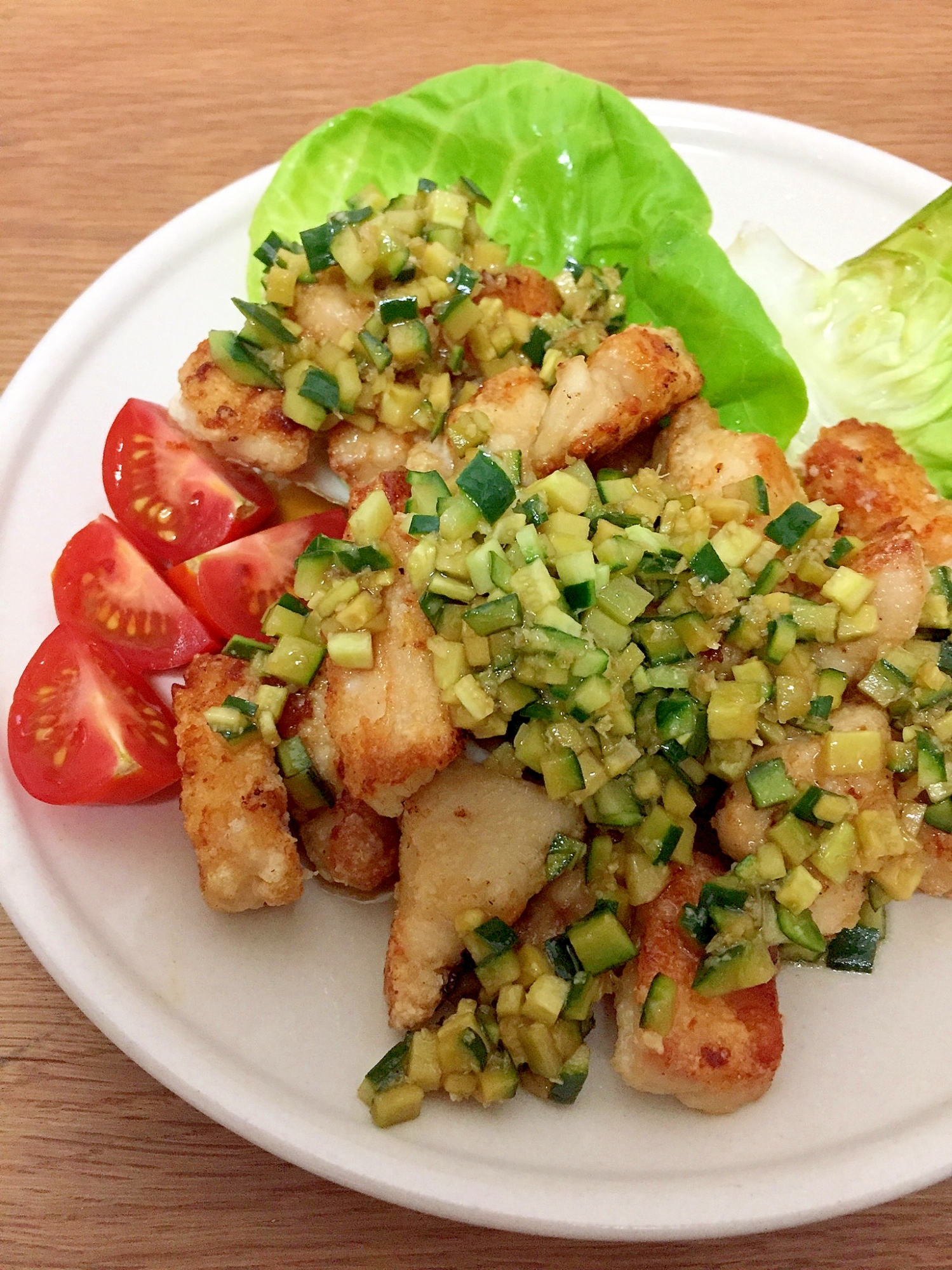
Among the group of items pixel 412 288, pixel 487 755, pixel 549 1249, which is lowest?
pixel 549 1249

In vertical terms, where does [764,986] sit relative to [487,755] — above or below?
below

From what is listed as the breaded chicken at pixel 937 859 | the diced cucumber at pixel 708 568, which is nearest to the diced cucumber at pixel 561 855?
the diced cucumber at pixel 708 568

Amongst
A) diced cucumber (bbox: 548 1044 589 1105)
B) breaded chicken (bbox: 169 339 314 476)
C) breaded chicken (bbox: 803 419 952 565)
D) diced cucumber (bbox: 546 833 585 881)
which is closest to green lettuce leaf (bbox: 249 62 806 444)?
breaded chicken (bbox: 803 419 952 565)

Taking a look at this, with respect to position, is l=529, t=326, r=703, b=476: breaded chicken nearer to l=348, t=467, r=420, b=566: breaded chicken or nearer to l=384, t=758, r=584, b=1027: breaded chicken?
l=348, t=467, r=420, b=566: breaded chicken

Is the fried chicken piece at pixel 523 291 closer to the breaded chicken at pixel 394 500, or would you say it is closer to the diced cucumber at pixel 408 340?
the diced cucumber at pixel 408 340

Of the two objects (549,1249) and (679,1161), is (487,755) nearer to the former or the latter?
(679,1161)

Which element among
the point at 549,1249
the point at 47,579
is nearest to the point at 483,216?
the point at 47,579
